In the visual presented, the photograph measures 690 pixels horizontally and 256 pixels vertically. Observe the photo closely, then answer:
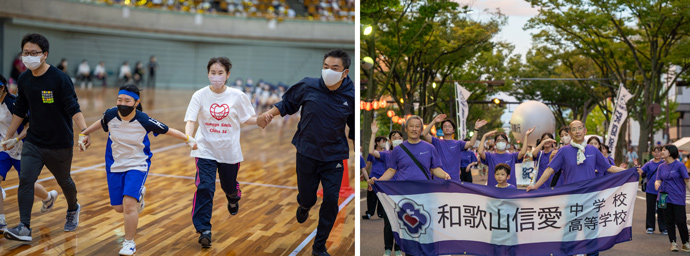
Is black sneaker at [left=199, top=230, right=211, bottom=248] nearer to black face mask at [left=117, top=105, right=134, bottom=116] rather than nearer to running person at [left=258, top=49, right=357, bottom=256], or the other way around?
running person at [left=258, top=49, right=357, bottom=256]

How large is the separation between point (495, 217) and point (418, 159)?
0.87 metres

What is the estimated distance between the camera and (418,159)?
5.97 m

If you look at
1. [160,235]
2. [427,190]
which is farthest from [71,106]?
[427,190]

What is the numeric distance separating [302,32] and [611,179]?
25869 millimetres

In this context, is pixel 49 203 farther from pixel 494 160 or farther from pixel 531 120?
pixel 531 120

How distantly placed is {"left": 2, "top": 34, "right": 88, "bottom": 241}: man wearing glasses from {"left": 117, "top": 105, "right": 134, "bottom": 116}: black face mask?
0.54 metres

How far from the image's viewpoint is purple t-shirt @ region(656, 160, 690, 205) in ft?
24.6

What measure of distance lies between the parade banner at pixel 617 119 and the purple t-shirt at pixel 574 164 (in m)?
6.57

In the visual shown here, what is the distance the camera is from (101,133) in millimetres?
14664

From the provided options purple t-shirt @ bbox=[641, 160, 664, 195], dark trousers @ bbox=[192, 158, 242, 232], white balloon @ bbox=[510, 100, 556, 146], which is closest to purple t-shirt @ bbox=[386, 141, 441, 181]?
dark trousers @ bbox=[192, 158, 242, 232]

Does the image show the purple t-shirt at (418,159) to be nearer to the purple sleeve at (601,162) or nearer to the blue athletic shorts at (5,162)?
the purple sleeve at (601,162)

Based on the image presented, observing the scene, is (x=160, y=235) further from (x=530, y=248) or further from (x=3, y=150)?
(x=530, y=248)

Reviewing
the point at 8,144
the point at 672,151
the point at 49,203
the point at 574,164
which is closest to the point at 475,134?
the point at 574,164

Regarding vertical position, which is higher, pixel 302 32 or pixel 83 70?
pixel 302 32
